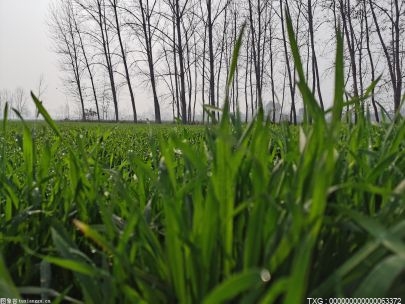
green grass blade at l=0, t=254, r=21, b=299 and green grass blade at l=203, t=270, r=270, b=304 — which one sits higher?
green grass blade at l=203, t=270, r=270, b=304

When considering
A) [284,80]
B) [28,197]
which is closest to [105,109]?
[284,80]

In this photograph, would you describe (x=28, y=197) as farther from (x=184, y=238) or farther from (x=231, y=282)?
(x=231, y=282)

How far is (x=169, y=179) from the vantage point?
681mm

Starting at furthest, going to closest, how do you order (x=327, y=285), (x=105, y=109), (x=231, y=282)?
1. (x=105, y=109)
2. (x=327, y=285)
3. (x=231, y=282)

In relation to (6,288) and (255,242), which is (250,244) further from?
(6,288)

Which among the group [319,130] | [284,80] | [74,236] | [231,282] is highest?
[284,80]

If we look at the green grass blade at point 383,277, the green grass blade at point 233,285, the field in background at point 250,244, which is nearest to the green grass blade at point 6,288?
the field in background at point 250,244

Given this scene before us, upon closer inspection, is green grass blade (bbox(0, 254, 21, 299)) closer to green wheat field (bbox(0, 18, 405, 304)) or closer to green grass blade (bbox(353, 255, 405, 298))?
green wheat field (bbox(0, 18, 405, 304))

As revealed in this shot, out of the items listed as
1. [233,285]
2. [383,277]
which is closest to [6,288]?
[233,285]

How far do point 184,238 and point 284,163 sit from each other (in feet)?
1.07

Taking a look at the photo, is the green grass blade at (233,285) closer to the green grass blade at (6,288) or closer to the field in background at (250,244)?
the field in background at (250,244)

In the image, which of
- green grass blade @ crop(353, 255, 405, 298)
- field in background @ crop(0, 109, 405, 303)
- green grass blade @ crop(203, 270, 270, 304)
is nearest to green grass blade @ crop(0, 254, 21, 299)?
field in background @ crop(0, 109, 405, 303)

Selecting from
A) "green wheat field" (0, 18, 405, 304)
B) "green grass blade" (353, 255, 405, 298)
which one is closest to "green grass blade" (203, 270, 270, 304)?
"green wheat field" (0, 18, 405, 304)

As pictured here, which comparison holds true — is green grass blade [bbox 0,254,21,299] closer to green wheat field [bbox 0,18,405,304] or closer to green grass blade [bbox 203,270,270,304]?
green wheat field [bbox 0,18,405,304]
